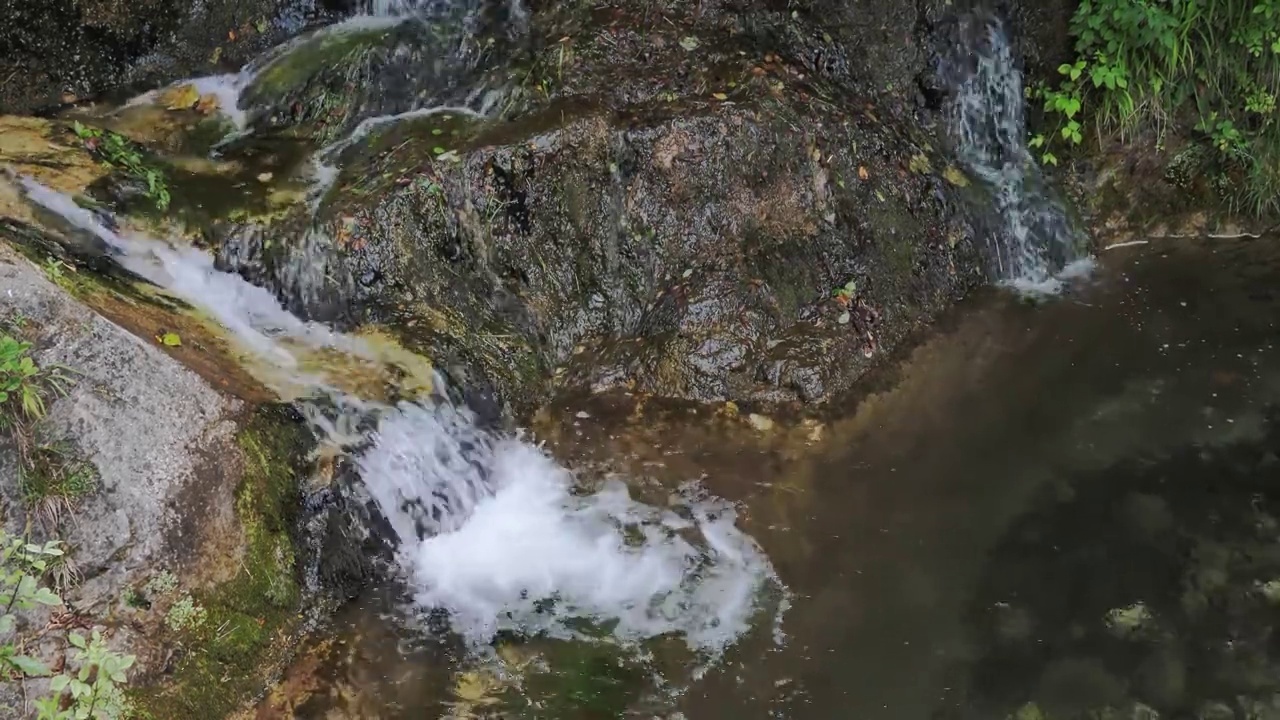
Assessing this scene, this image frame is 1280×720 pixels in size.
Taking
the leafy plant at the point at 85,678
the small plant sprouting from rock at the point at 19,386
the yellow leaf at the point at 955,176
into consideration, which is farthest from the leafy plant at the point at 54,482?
the yellow leaf at the point at 955,176

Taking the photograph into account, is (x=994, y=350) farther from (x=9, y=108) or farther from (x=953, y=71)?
(x=9, y=108)

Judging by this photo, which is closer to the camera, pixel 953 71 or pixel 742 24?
pixel 742 24

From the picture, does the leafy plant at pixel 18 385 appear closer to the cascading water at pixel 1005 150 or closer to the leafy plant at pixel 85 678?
the leafy plant at pixel 85 678

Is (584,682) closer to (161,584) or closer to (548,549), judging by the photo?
(548,549)

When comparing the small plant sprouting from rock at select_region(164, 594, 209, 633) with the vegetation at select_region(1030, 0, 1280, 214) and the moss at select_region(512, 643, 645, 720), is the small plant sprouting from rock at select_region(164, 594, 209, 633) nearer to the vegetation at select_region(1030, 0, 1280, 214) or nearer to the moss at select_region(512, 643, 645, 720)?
the moss at select_region(512, 643, 645, 720)

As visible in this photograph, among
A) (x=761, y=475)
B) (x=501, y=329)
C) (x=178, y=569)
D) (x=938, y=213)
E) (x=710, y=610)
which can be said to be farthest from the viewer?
(x=938, y=213)

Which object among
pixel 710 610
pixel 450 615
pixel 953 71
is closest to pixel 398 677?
pixel 450 615
